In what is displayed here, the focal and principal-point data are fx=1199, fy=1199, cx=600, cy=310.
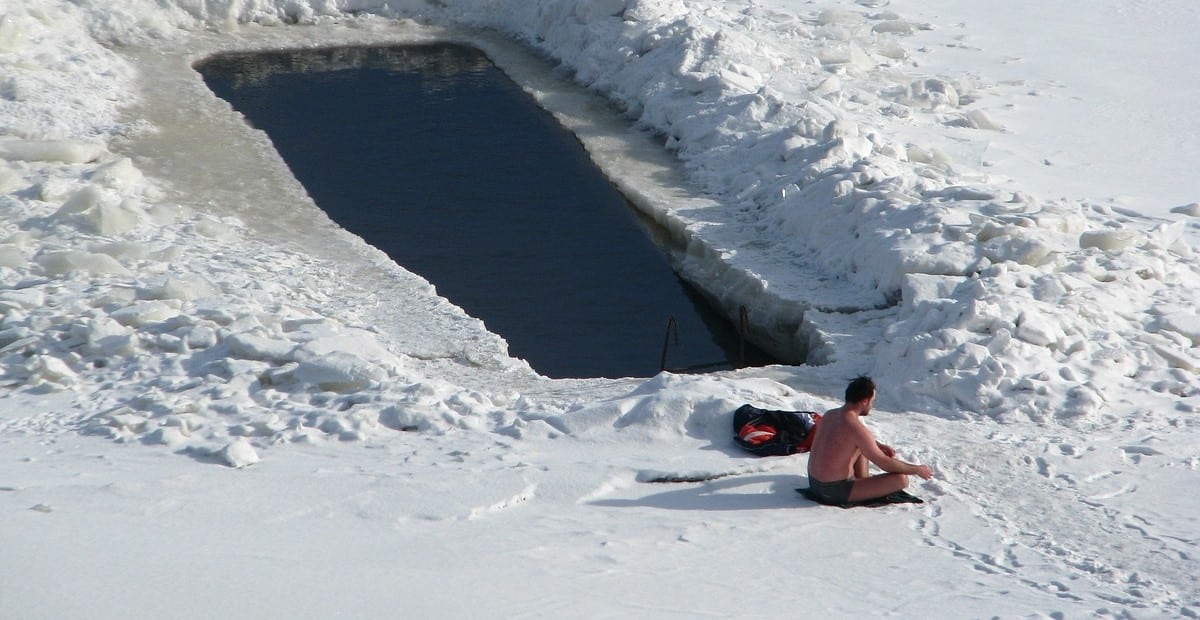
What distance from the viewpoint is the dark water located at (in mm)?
9656

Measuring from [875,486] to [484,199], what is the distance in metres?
6.59

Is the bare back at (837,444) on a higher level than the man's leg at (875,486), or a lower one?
higher

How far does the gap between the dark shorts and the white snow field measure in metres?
0.06

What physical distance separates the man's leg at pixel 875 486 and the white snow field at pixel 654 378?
90 millimetres

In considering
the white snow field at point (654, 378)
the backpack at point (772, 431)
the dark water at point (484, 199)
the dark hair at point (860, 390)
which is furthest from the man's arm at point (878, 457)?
the dark water at point (484, 199)

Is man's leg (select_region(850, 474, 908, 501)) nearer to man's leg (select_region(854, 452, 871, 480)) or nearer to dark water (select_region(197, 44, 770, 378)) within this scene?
man's leg (select_region(854, 452, 871, 480))

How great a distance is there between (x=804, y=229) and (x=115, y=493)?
20.9 feet

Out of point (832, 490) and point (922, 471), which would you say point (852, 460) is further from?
point (922, 471)

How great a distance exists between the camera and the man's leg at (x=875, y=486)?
19.7 ft

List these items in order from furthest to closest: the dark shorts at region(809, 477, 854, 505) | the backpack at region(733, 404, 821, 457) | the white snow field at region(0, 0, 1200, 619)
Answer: the backpack at region(733, 404, 821, 457) → the dark shorts at region(809, 477, 854, 505) → the white snow field at region(0, 0, 1200, 619)

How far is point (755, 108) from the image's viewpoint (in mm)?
12445

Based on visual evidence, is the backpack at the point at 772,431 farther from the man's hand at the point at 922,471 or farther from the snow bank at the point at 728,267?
the man's hand at the point at 922,471

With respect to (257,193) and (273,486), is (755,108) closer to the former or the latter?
(257,193)

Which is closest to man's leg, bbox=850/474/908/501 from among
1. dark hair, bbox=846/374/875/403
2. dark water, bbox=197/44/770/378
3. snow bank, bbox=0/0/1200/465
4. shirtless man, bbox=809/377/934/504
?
shirtless man, bbox=809/377/934/504
